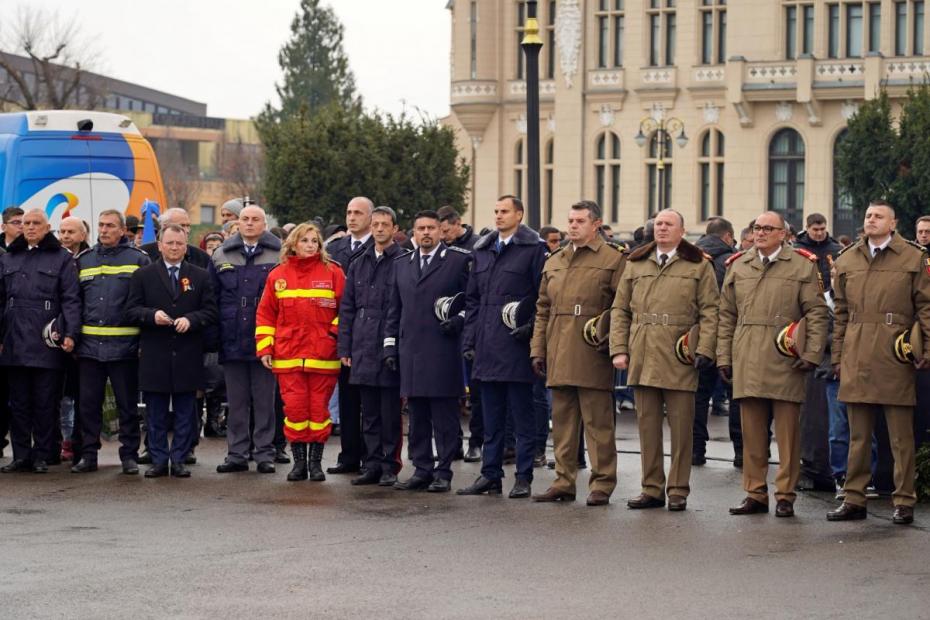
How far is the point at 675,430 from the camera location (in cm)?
1272

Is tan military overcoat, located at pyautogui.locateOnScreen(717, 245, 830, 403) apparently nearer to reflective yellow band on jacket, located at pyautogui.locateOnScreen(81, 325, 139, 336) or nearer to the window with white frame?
reflective yellow band on jacket, located at pyautogui.locateOnScreen(81, 325, 139, 336)

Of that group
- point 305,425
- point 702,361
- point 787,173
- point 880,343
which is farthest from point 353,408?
point 787,173

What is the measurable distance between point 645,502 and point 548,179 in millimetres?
49414

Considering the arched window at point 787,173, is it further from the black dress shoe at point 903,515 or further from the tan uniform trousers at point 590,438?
the black dress shoe at point 903,515

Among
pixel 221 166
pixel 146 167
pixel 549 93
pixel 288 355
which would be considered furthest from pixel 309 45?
pixel 288 355

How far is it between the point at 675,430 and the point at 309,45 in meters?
89.4

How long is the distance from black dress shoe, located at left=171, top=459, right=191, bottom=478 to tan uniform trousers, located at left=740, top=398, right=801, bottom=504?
4.48 m

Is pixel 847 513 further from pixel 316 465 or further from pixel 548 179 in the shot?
pixel 548 179

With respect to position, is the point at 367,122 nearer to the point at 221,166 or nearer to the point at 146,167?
the point at 146,167

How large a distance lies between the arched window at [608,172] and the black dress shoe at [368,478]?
46.0 metres

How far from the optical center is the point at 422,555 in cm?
1072

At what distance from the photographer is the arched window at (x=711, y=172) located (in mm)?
57625

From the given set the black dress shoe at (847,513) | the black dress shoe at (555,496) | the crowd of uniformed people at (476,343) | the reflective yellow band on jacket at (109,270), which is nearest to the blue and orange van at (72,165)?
the crowd of uniformed people at (476,343)

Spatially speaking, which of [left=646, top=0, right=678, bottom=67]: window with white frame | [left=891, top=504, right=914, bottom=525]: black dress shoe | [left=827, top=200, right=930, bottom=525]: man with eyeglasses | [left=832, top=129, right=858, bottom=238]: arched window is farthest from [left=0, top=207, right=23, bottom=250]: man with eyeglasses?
[left=646, top=0, right=678, bottom=67]: window with white frame
